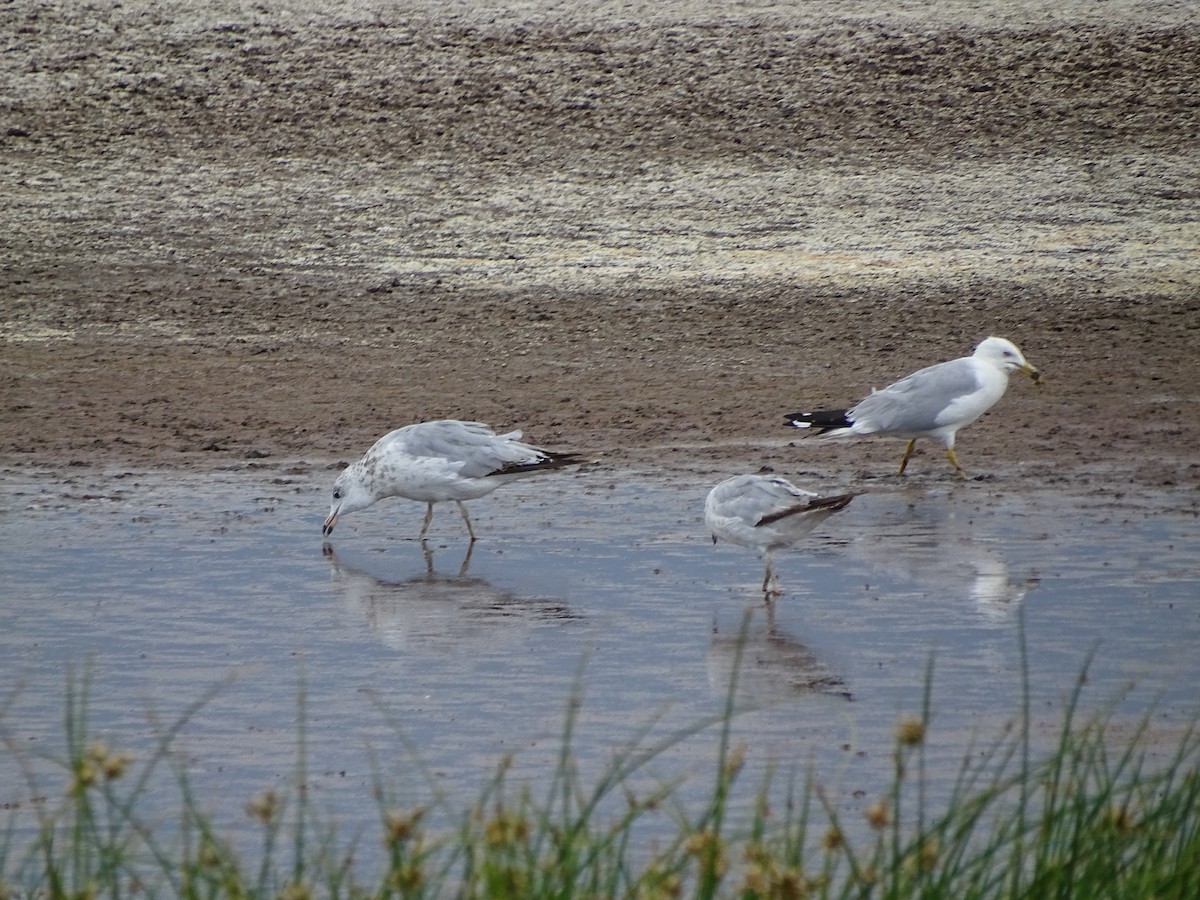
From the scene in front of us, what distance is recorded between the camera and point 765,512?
887 centimetres

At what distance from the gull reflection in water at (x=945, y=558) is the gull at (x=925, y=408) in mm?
765

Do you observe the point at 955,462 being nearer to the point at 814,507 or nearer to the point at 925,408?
the point at 925,408

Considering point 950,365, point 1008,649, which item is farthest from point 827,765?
point 950,365

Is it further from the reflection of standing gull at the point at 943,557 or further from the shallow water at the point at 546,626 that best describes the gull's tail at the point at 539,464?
the reflection of standing gull at the point at 943,557

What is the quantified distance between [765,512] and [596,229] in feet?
29.6

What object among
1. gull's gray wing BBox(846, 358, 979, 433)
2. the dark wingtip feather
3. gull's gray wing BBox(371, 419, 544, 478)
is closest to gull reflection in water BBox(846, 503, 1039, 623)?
gull's gray wing BBox(846, 358, 979, 433)

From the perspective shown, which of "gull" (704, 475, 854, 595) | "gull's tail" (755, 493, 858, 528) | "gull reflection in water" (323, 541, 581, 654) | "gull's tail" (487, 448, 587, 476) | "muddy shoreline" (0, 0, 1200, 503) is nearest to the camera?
"gull reflection in water" (323, 541, 581, 654)

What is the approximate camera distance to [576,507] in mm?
10945

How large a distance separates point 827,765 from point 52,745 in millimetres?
2773

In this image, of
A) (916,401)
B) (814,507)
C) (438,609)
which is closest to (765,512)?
(814,507)

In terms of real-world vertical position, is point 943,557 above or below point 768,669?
above

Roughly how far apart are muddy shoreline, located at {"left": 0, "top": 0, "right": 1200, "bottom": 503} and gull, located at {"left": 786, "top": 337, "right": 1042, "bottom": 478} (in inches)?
13.5

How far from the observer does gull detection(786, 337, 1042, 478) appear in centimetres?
1144

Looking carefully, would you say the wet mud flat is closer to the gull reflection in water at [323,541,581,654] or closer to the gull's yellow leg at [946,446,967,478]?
the gull reflection in water at [323,541,581,654]
